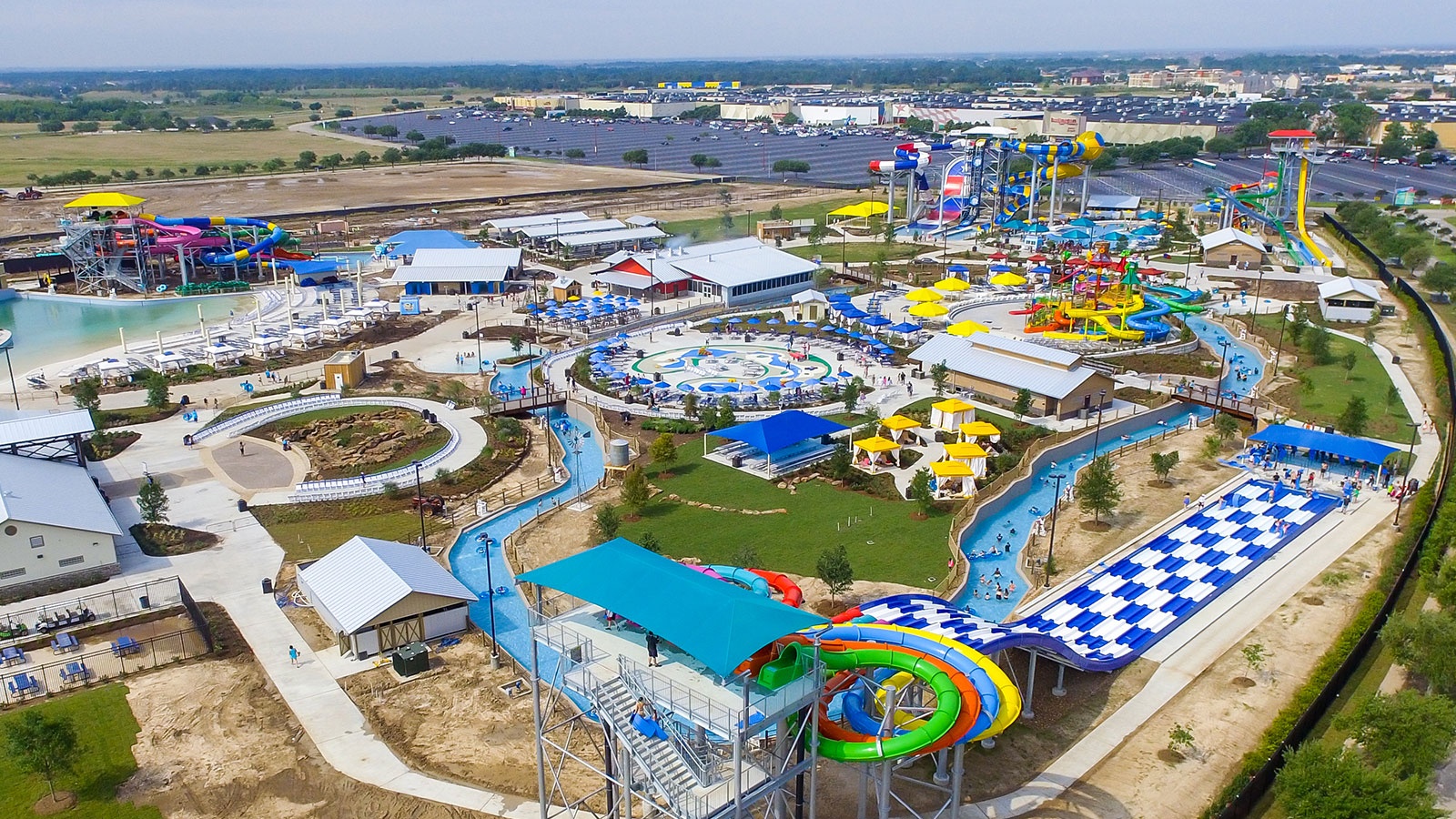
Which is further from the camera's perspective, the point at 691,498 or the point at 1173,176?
the point at 1173,176

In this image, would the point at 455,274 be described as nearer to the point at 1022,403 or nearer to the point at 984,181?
the point at 1022,403

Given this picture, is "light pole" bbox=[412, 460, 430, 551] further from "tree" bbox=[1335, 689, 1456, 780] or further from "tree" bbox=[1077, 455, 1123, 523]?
"tree" bbox=[1335, 689, 1456, 780]

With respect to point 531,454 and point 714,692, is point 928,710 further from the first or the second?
point 531,454

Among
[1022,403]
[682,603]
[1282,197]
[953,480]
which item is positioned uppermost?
[1282,197]

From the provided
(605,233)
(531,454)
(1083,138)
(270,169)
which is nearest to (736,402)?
(531,454)

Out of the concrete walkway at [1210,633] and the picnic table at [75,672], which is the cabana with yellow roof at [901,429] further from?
the picnic table at [75,672]

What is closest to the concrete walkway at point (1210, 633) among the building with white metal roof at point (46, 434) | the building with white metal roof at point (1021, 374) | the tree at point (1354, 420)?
the tree at point (1354, 420)

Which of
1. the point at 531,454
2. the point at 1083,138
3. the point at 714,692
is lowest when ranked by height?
the point at 531,454

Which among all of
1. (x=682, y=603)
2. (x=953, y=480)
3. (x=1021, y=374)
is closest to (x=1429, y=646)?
(x=953, y=480)
